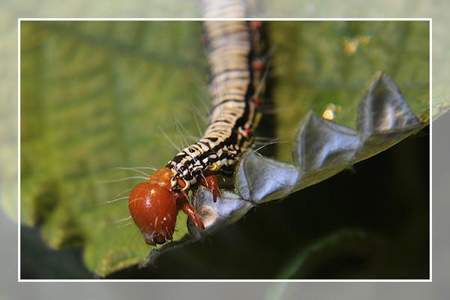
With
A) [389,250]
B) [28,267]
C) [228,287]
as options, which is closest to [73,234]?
[28,267]

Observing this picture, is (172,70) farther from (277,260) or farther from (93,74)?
(277,260)

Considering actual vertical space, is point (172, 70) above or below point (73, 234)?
above

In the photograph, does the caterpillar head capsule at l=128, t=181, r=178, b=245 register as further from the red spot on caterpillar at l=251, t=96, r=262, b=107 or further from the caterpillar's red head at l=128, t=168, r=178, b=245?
the red spot on caterpillar at l=251, t=96, r=262, b=107

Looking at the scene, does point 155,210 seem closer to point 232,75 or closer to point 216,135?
point 216,135

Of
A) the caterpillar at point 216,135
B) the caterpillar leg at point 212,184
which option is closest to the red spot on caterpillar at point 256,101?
the caterpillar at point 216,135

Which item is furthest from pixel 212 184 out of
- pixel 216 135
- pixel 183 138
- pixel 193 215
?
pixel 183 138

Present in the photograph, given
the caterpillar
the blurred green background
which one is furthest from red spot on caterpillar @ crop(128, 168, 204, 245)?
the blurred green background
